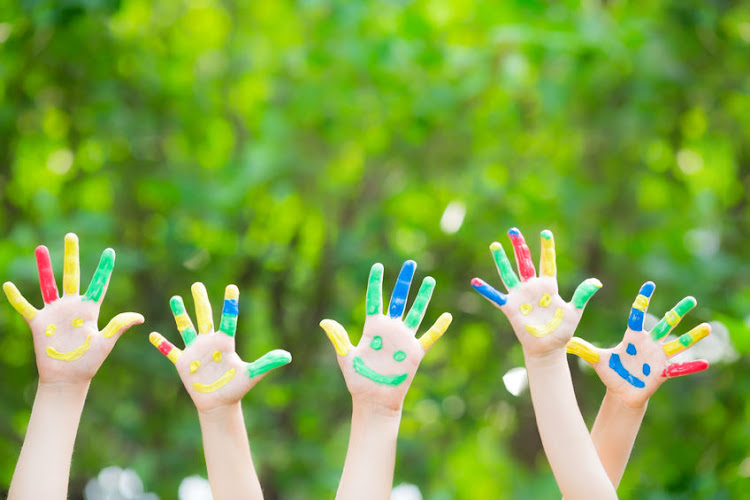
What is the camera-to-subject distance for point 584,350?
4.29 feet

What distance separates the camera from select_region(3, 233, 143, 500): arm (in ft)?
4.05

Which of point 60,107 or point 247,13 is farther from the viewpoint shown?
point 247,13

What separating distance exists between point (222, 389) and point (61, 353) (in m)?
0.27

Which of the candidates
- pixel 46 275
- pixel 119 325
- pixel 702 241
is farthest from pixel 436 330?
pixel 702 241

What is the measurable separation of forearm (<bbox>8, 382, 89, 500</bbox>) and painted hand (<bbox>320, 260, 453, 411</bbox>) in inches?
17.1

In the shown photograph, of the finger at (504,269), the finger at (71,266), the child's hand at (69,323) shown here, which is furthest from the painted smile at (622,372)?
the finger at (71,266)

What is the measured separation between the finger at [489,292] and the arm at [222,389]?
325mm

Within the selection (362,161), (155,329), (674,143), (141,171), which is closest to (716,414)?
(674,143)

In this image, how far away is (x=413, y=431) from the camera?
106 inches

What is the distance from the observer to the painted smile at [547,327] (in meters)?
1.23

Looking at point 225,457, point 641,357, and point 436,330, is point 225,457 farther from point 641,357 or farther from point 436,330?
point 641,357

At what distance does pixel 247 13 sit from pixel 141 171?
623 millimetres

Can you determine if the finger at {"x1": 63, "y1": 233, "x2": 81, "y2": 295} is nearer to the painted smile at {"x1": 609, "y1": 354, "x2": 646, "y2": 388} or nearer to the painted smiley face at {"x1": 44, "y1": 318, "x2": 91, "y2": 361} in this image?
the painted smiley face at {"x1": 44, "y1": 318, "x2": 91, "y2": 361}

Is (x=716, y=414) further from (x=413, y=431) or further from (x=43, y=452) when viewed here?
(x=43, y=452)
